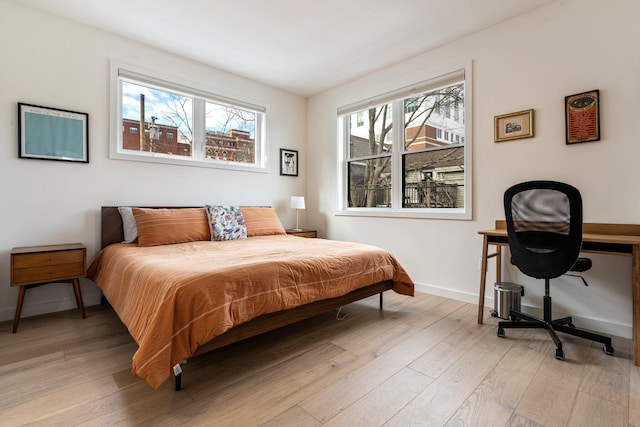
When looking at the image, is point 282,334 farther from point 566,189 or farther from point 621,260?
point 621,260

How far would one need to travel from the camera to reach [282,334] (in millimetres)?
2273

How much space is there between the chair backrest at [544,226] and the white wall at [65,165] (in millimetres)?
3181

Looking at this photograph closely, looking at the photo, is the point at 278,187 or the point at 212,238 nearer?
the point at 212,238

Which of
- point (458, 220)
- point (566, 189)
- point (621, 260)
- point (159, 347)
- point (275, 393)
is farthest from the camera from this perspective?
point (458, 220)

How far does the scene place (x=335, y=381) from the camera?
1.66 meters

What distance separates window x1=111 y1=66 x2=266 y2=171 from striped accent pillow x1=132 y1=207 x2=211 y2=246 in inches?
26.0

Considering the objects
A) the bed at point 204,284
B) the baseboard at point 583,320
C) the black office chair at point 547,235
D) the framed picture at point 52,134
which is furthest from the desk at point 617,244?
the framed picture at point 52,134

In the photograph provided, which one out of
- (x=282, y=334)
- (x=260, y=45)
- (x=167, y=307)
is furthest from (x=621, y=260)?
(x=260, y=45)

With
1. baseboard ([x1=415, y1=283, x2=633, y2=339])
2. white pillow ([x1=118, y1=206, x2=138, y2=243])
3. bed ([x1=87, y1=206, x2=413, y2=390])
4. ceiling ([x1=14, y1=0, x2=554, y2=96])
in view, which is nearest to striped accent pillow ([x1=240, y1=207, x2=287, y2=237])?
bed ([x1=87, y1=206, x2=413, y2=390])

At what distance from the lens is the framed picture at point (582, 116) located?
91.4 inches

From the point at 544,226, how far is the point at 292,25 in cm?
269

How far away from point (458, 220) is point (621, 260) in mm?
1209

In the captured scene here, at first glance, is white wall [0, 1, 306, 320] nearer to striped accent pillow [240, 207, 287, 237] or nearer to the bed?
the bed

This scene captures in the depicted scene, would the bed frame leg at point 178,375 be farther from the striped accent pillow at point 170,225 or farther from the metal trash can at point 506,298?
the metal trash can at point 506,298
